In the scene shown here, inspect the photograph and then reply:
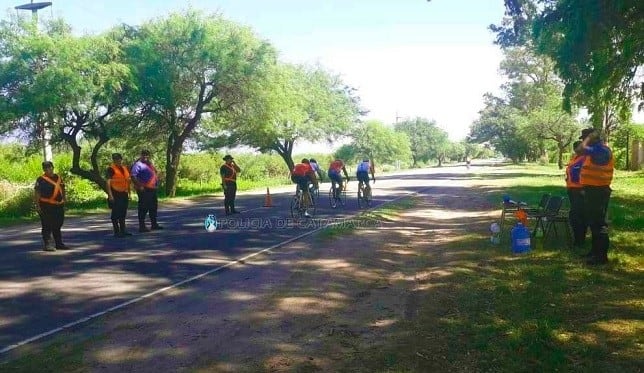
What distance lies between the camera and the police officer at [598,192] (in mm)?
8422

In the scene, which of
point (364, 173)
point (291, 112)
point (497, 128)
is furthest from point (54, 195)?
point (497, 128)

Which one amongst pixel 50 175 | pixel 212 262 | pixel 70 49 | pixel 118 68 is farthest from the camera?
pixel 118 68

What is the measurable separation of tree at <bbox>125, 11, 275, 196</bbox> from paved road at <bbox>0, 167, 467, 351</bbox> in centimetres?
1208

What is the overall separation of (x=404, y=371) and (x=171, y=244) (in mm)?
8213

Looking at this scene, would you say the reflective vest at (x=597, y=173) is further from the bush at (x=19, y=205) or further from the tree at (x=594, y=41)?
the bush at (x=19, y=205)

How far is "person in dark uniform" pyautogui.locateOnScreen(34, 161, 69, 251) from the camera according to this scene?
1119cm

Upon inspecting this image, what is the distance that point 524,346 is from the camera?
513 centimetres

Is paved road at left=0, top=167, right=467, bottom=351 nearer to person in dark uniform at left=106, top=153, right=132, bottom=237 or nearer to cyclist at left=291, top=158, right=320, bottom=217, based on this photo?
person in dark uniform at left=106, top=153, right=132, bottom=237

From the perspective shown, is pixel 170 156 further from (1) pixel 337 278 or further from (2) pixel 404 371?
(2) pixel 404 371

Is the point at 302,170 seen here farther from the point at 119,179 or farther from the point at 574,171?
the point at 574,171

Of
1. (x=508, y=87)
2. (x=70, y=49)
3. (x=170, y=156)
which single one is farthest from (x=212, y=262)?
(x=508, y=87)

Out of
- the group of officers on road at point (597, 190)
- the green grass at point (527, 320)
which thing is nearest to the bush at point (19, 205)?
the green grass at point (527, 320)

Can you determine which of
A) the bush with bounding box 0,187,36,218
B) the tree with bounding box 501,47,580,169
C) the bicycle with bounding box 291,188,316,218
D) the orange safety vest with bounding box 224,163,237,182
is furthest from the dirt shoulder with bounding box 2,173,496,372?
the tree with bounding box 501,47,580,169

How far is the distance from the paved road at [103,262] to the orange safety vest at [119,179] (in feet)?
4.04
